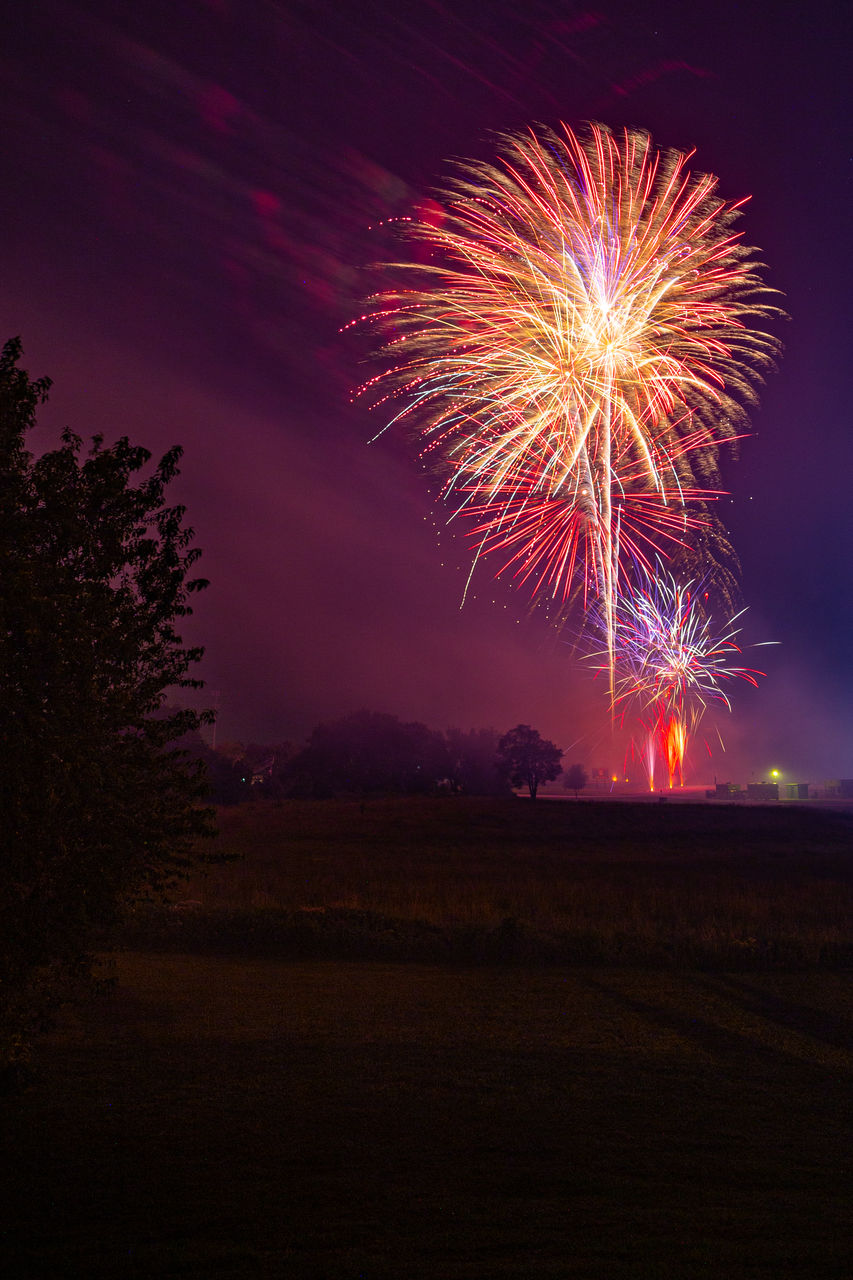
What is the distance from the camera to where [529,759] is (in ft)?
284

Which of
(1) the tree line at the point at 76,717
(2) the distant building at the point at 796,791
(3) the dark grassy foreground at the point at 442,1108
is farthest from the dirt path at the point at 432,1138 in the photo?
(2) the distant building at the point at 796,791

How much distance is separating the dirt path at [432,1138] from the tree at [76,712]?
1.46 m

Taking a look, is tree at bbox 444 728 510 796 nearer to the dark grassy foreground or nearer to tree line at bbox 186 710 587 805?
tree line at bbox 186 710 587 805

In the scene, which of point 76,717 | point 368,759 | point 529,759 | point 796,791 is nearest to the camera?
point 76,717

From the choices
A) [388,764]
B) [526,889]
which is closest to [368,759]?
[388,764]

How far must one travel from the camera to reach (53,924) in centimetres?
724

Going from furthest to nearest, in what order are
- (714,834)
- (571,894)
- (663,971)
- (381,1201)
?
(714,834) → (571,894) → (663,971) → (381,1201)

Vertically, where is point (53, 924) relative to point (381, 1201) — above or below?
above

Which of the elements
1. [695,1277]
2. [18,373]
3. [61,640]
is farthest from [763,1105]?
[18,373]

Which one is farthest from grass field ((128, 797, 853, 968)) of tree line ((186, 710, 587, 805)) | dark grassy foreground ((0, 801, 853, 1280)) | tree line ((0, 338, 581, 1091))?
tree line ((186, 710, 587, 805))

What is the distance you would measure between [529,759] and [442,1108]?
262 feet

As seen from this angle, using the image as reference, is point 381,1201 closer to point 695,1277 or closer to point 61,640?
point 695,1277

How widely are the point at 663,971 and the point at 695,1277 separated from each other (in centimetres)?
981

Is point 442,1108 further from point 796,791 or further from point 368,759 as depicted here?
point 796,791
